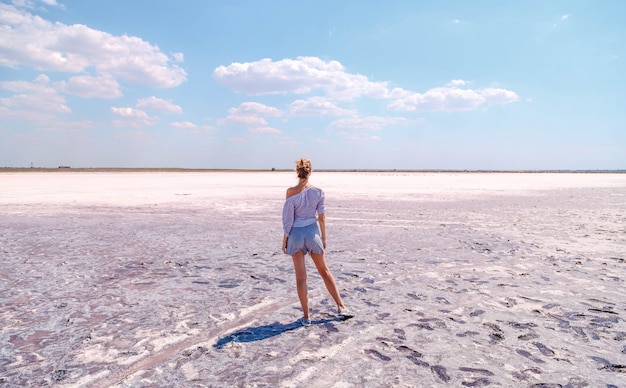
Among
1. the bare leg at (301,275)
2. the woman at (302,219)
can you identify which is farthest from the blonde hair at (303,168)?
the bare leg at (301,275)

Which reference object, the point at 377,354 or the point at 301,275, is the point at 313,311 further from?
the point at 377,354

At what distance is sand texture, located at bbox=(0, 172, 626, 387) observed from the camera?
4.15 meters

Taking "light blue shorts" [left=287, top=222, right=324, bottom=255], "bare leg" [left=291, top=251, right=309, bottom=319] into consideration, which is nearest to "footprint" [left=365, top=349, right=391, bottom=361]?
"bare leg" [left=291, top=251, right=309, bottom=319]

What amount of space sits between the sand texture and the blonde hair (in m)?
2.12

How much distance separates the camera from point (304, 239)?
5254mm

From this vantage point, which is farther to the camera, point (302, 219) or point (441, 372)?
point (302, 219)

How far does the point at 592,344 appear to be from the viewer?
484 cm

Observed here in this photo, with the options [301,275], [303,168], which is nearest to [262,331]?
[301,275]

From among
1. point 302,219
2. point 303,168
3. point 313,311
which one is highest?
point 303,168

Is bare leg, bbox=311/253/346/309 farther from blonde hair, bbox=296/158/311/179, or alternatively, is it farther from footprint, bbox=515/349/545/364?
footprint, bbox=515/349/545/364

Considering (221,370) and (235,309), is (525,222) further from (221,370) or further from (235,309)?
(221,370)

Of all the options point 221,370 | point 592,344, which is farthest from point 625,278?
point 221,370

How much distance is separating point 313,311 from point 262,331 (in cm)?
107

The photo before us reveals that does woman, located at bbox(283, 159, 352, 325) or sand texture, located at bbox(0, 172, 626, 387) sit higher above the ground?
woman, located at bbox(283, 159, 352, 325)
